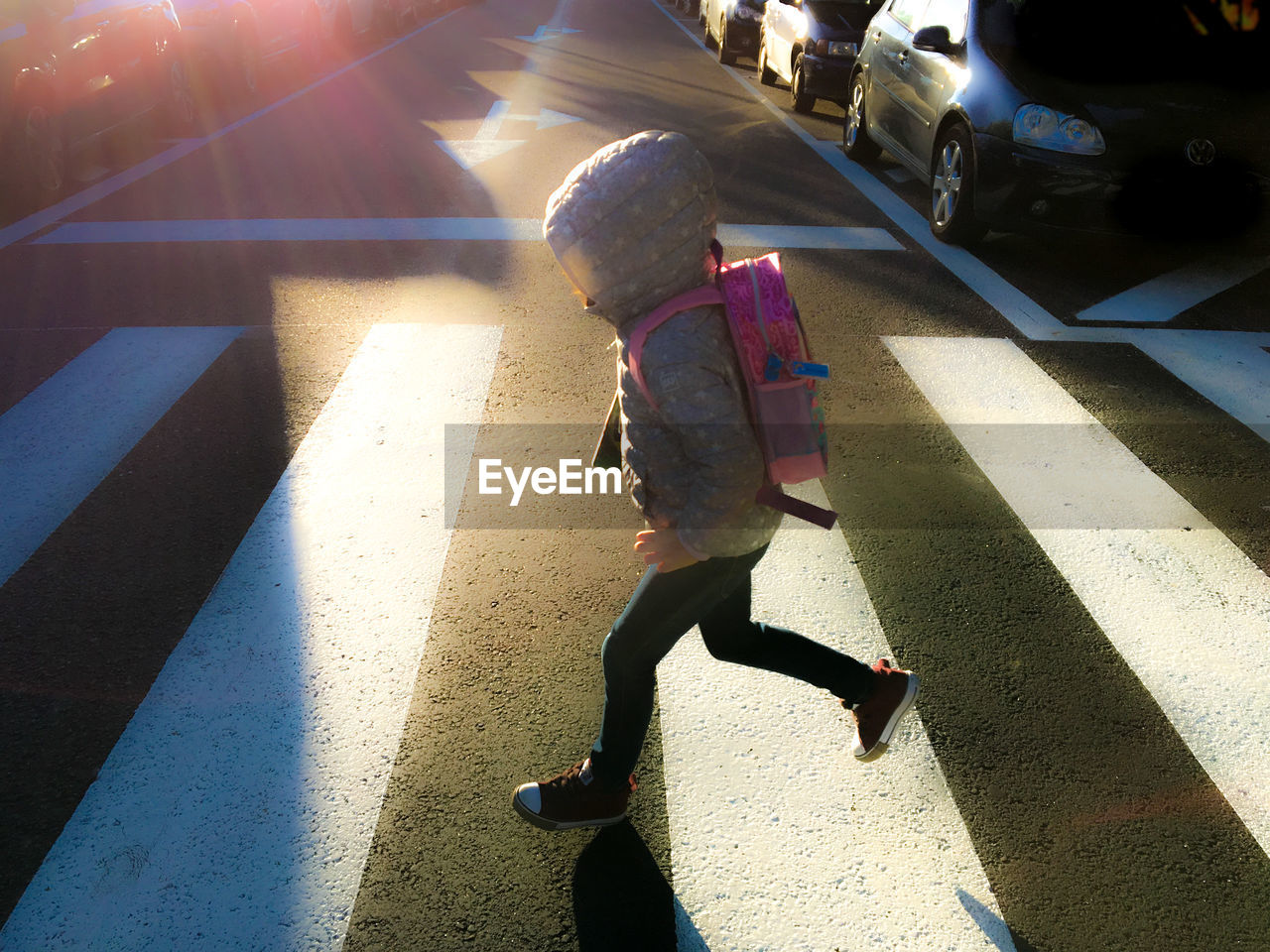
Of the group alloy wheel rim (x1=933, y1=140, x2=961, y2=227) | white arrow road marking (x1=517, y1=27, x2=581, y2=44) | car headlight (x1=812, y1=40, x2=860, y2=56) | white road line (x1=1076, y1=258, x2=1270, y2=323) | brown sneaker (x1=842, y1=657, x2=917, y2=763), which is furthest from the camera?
white arrow road marking (x1=517, y1=27, x2=581, y2=44)

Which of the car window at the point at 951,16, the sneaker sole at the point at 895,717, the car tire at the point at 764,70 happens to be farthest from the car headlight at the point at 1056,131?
the car tire at the point at 764,70

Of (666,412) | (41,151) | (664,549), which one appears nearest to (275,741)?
(664,549)

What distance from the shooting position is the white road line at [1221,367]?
16.3 ft

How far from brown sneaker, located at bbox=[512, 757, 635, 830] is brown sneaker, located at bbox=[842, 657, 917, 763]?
25.3 inches

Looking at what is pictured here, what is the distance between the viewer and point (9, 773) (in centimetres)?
275

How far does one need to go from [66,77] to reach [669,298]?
8913 millimetres

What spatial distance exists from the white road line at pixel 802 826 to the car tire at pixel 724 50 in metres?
14.9

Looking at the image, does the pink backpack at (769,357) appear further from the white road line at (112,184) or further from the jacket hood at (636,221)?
the white road line at (112,184)

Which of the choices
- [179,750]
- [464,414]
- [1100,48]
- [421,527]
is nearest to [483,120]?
[1100,48]

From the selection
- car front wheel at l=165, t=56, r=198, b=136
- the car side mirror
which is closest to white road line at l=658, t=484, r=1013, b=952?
the car side mirror

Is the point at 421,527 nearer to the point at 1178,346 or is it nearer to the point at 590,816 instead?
the point at 590,816

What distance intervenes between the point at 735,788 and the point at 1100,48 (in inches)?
245

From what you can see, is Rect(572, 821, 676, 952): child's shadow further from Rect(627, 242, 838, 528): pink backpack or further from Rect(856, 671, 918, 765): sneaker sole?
Rect(627, 242, 838, 528): pink backpack

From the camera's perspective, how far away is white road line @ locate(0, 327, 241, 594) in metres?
4.03
